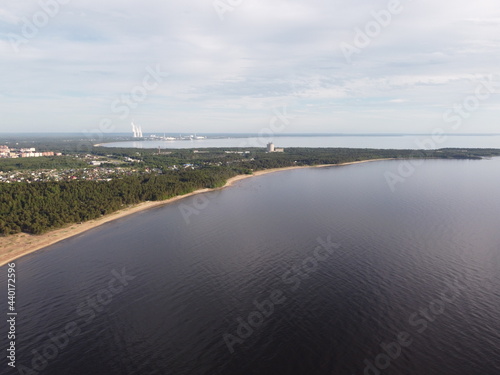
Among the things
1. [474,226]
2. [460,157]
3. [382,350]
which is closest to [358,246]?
[382,350]

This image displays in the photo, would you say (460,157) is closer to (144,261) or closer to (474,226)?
(474,226)

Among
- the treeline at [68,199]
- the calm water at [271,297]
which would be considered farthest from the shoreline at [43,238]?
the calm water at [271,297]

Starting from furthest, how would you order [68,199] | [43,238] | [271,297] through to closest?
[68,199] → [43,238] → [271,297]

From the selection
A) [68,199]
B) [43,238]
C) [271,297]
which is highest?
[68,199]

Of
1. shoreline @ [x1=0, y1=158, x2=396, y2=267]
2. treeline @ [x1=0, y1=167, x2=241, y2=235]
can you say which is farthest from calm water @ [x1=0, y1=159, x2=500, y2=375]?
treeline @ [x1=0, y1=167, x2=241, y2=235]

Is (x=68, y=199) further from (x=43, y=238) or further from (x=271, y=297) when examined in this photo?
(x=271, y=297)

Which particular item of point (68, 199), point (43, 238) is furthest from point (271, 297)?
point (68, 199)
